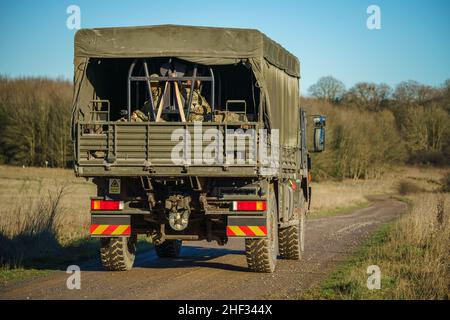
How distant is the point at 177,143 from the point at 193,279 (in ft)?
6.95

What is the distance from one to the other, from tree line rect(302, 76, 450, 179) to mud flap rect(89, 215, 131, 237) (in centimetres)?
4360

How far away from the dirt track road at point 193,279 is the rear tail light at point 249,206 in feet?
3.54

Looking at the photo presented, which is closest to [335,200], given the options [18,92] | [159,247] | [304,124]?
[304,124]

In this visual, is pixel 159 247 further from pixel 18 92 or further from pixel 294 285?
pixel 18 92

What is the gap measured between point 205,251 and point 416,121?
183 ft

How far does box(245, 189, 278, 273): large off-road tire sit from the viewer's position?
451 inches

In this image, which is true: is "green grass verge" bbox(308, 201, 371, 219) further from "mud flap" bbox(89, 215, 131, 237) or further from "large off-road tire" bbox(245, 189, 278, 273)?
"mud flap" bbox(89, 215, 131, 237)

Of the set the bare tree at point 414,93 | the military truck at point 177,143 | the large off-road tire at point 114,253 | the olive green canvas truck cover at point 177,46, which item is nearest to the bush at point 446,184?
the bare tree at point 414,93

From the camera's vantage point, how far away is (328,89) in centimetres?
7988

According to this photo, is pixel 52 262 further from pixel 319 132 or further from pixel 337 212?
pixel 337 212

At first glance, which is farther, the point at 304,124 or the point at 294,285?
the point at 304,124

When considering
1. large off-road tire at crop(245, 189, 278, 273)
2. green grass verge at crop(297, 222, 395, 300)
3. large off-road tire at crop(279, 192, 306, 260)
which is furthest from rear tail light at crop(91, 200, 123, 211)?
large off-road tire at crop(279, 192, 306, 260)

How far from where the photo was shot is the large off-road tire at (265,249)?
11.5 m

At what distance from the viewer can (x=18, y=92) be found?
6194 centimetres
